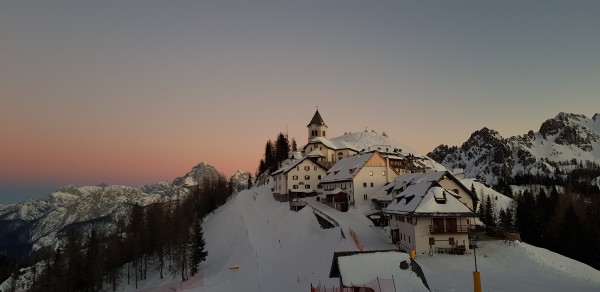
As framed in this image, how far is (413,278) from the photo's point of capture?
2239 cm

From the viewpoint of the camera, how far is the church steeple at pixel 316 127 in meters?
128

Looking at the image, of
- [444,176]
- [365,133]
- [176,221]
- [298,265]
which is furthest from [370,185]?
[365,133]

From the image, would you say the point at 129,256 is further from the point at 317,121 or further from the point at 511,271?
the point at 511,271

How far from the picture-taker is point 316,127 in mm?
128250

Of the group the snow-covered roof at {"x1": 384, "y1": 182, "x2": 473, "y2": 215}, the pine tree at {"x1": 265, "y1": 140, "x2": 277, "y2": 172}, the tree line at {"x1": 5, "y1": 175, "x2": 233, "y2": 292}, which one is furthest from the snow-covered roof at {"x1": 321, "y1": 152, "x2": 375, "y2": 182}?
the pine tree at {"x1": 265, "y1": 140, "x2": 277, "y2": 172}

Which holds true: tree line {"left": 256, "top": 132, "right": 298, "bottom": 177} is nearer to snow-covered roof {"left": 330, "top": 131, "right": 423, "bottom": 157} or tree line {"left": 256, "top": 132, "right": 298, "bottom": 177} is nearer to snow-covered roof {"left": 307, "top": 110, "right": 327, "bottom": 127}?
Answer: snow-covered roof {"left": 307, "top": 110, "right": 327, "bottom": 127}

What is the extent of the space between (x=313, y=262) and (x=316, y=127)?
281ft

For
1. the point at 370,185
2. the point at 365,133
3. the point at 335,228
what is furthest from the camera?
the point at 365,133

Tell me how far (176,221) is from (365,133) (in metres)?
107

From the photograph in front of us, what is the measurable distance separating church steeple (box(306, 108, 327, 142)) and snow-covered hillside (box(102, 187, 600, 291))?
4607 cm

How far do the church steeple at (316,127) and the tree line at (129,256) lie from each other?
46986mm

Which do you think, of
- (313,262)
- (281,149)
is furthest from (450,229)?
(281,149)

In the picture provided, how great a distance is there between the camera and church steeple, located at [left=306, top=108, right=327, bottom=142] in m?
128

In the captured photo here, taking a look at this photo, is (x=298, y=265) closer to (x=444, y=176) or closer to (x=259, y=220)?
(x=444, y=176)
